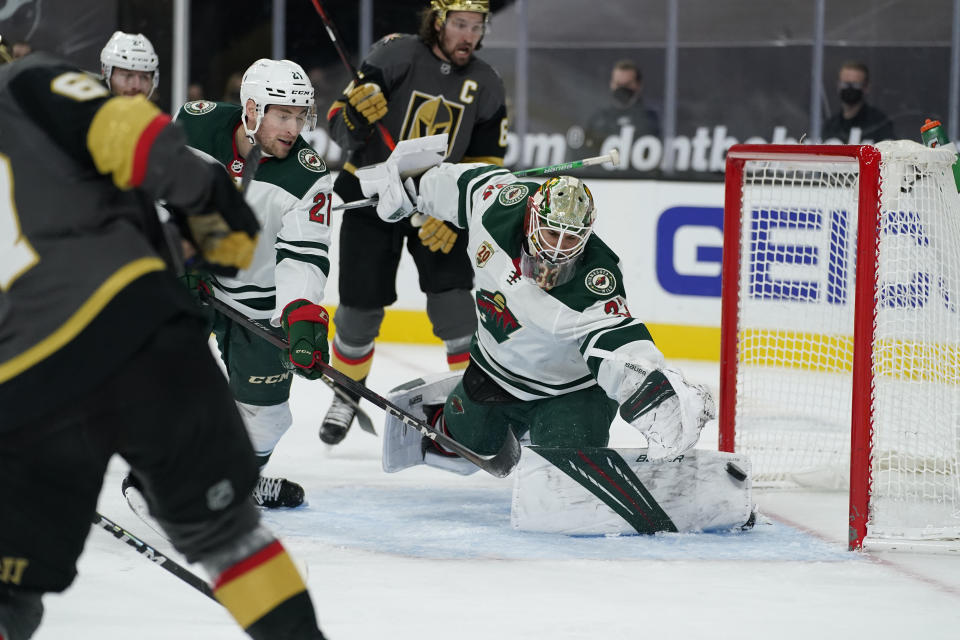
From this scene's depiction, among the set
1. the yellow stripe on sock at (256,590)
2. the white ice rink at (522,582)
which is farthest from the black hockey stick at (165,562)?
the yellow stripe on sock at (256,590)

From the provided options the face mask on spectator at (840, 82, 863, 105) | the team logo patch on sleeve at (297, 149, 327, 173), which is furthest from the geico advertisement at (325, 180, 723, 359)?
the team logo patch on sleeve at (297, 149, 327, 173)

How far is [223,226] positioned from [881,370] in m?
2.24

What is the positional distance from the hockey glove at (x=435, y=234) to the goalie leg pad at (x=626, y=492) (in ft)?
3.48

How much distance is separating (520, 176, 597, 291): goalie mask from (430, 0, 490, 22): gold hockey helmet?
1114 millimetres

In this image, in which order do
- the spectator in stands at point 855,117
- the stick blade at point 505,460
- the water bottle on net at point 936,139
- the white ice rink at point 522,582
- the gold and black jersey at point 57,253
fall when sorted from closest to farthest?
the gold and black jersey at point 57,253 < the white ice rink at point 522,582 < the water bottle on net at point 936,139 < the stick blade at point 505,460 < the spectator in stands at point 855,117

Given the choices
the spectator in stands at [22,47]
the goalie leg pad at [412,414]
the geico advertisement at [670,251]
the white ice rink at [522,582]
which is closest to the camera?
the white ice rink at [522,582]

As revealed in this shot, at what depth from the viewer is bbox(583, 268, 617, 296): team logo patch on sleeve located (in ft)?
9.45

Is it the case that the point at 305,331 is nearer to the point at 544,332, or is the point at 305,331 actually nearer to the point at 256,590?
the point at 544,332

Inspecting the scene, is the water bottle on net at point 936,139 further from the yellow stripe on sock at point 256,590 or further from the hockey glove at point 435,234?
the yellow stripe on sock at point 256,590

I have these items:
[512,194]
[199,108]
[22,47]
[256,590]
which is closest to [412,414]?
[512,194]

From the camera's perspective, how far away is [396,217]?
342 cm

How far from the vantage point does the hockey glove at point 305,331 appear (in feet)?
8.89

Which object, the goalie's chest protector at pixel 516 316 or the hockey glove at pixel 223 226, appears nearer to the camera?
the hockey glove at pixel 223 226

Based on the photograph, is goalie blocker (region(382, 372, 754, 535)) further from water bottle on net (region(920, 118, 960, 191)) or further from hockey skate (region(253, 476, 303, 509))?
water bottle on net (region(920, 118, 960, 191))
